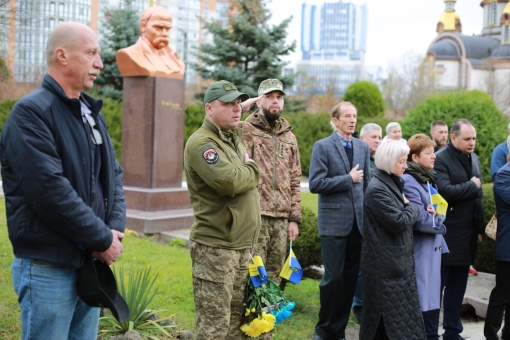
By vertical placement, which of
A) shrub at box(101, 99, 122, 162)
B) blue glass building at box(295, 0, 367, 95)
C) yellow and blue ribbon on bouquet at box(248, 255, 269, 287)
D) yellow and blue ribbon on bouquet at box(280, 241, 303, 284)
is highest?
blue glass building at box(295, 0, 367, 95)

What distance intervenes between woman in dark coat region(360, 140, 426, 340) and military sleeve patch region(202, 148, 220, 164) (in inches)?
58.2

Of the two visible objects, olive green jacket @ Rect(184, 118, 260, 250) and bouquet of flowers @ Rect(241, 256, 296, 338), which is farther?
bouquet of flowers @ Rect(241, 256, 296, 338)

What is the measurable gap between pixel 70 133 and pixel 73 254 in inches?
22.7

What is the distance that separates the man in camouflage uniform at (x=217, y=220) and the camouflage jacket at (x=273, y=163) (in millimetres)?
1130

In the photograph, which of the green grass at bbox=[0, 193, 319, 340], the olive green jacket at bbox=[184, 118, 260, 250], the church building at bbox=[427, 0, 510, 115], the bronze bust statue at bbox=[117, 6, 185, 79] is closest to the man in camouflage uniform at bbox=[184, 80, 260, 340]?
the olive green jacket at bbox=[184, 118, 260, 250]

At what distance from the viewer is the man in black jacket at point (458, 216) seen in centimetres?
555

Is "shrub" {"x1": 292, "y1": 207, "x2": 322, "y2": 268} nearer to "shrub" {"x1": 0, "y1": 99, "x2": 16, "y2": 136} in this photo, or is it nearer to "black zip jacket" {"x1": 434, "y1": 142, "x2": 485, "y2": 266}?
"black zip jacket" {"x1": 434, "y1": 142, "x2": 485, "y2": 266}

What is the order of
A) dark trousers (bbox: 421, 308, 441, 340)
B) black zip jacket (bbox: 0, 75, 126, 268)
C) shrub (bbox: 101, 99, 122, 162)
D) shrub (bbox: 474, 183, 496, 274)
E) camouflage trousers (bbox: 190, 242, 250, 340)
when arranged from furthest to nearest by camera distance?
shrub (bbox: 101, 99, 122, 162) < shrub (bbox: 474, 183, 496, 274) < dark trousers (bbox: 421, 308, 441, 340) < camouflage trousers (bbox: 190, 242, 250, 340) < black zip jacket (bbox: 0, 75, 126, 268)

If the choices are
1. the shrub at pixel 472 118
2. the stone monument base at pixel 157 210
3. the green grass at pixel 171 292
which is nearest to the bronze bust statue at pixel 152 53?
the stone monument base at pixel 157 210

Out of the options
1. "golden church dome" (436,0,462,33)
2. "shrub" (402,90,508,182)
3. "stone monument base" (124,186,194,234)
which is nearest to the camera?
"stone monument base" (124,186,194,234)

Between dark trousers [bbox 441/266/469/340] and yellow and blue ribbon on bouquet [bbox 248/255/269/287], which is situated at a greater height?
yellow and blue ribbon on bouquet [bbox 248/255/269/287]

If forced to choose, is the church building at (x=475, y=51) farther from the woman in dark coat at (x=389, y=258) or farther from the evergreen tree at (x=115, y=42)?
the woman in dark coat at (x=389, y=258)

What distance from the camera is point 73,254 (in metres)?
2.80

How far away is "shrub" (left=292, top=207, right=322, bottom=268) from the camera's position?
21.6 ft
